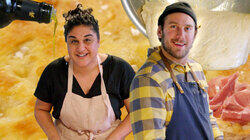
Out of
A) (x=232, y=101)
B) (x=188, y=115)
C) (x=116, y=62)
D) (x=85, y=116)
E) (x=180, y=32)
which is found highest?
(x=180, y=32)

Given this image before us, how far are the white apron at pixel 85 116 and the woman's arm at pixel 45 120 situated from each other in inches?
2.1

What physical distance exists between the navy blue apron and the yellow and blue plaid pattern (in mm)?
19

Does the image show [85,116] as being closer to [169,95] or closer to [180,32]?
[169,95]

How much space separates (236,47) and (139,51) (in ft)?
3.19

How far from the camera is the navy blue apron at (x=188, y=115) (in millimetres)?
867

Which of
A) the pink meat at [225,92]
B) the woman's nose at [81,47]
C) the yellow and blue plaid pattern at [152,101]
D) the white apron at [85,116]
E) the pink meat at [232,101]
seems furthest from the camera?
the pink meat at [225,92]

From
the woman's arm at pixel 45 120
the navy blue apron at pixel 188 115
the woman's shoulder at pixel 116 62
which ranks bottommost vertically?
the woman's arm at pixel 45 120

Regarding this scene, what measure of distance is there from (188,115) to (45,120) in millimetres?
712

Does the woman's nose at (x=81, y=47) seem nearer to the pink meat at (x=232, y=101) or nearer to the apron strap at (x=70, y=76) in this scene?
the apron strap at (x=70, y=76)

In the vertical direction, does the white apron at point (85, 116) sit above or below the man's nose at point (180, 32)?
below

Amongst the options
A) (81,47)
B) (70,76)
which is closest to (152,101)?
(81,47)

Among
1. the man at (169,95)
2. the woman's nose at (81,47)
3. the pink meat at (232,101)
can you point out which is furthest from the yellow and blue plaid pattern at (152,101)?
the pink meat at (232,101)

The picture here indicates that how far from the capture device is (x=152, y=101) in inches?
33.5

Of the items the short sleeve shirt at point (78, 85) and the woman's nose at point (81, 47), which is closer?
the woman's nose at point (81, 47)
